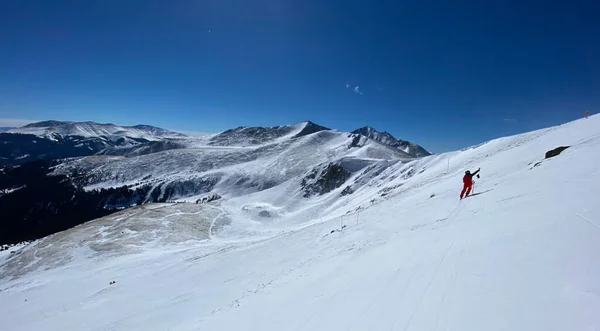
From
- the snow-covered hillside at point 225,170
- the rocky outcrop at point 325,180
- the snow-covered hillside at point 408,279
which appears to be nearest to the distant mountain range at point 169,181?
the snow-covered hillside at point 225,170

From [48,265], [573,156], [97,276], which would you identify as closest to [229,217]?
[48,265]

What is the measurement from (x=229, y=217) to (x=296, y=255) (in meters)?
53.0

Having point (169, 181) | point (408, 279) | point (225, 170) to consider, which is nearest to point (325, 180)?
point (408, 279)

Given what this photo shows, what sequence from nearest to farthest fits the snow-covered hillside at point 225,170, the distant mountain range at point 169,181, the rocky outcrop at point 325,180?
the rocky outcrop at point 325,180
the distant mountain range at point 169,181
the snow-covered hillside at point 225,170

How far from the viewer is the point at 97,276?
29266mm

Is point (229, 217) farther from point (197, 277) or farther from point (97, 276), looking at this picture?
point (197, 277)

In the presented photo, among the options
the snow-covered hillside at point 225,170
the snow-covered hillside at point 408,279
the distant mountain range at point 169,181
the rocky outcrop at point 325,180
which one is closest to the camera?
the snow-covered hillside at point 408,279

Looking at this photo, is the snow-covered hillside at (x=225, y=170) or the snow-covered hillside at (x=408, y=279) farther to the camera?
the snow-covered hillside at (x=225, y=170)

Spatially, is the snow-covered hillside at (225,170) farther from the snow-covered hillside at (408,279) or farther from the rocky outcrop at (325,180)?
the snow-covered hillside at (408,279)

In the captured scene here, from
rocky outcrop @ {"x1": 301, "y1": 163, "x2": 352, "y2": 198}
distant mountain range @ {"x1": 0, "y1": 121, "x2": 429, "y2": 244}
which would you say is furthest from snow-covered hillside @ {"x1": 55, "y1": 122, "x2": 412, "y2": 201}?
rocky outcrop @ {"x1": 301, "y1": 163, "x2": 352, "y2": 198}

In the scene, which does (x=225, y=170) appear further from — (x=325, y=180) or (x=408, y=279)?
(x=408, y=279)

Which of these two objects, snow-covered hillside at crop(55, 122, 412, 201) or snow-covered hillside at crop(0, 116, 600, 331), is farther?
snow-covered hillside at crop(55, 122, 412, 201)

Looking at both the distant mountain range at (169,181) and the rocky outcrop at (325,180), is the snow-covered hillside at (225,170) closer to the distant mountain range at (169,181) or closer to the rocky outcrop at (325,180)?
the distant mountain range at (169,181)

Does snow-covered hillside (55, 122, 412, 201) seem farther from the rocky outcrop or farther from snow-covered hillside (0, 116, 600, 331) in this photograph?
snow-covered hillside (0, 116, 600, 331)
